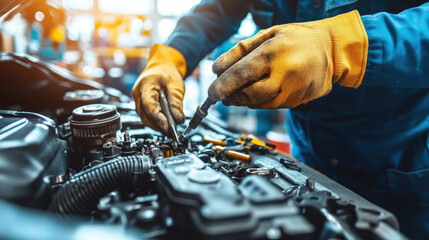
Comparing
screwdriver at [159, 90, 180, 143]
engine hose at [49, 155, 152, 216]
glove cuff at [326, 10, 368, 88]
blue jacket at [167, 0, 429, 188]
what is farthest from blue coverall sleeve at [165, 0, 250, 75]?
engine hose at [49, 155, 152, 216]

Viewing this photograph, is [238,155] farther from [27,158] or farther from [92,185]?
[27,158]

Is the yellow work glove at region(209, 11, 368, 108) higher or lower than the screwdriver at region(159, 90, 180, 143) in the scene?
higher

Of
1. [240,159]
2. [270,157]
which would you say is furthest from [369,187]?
[240,159]

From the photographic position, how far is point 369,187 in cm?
124

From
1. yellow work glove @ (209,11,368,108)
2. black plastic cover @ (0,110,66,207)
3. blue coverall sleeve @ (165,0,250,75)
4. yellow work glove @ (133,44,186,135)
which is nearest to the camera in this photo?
black plastic cover @ (0,110,66,207)

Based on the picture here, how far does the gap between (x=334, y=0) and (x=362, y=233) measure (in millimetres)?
1046

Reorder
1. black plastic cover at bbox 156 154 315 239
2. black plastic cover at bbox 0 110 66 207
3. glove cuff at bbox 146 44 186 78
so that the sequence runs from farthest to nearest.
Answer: glove cuff at bbox 146 44 186 78 < black plastic cover at bbox 0 110 66 207 < black plastic cover at bbox 156 154 315 239

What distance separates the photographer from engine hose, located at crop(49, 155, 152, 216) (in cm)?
60

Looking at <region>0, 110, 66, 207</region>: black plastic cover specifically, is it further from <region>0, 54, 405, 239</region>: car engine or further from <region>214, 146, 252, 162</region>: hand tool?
<region>214, 146, 252, 162</region>: hand tool

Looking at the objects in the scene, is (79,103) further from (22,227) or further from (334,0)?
(334,0)

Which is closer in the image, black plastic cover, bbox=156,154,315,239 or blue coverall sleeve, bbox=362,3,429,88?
black plastic cover, bbox=156,154,315,239

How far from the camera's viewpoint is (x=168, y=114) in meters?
1.14

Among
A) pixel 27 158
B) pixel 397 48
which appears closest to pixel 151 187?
pixel 27 158

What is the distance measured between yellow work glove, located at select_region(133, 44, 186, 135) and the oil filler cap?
0.25 meters
